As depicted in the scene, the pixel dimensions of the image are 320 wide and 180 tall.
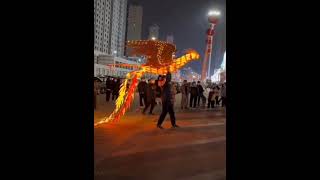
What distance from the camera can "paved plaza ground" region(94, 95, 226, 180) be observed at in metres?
5.35

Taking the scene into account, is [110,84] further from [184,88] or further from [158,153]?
[158,153]

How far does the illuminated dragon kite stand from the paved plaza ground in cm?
141

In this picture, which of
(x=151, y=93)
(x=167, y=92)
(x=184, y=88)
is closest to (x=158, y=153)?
(x=167, y=92)

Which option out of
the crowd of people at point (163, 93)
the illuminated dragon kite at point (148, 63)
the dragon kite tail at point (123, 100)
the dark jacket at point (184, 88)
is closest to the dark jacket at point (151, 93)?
the crowd of people at point (163, 93)

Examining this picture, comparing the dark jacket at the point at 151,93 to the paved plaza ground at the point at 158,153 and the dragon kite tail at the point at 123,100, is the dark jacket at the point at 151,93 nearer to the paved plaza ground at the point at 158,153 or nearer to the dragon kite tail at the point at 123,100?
the dragon kite tail at the point at 123,100

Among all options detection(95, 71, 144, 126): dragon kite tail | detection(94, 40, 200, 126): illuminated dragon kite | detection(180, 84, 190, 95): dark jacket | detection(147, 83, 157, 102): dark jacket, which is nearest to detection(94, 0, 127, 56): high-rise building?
detection(180, 84, 190, 95): dark jacket

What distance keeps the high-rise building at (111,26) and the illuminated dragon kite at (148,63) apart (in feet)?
195

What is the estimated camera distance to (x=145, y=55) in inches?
494
